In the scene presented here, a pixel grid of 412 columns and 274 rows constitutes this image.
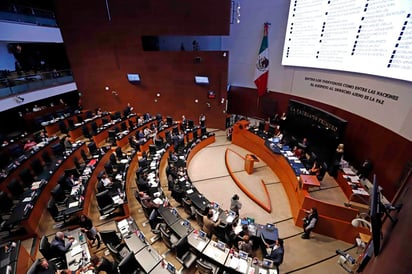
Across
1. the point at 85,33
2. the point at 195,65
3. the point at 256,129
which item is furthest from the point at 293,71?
the point at 85,33

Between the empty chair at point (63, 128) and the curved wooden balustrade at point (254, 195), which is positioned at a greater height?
the empty chair at point (63, 128)

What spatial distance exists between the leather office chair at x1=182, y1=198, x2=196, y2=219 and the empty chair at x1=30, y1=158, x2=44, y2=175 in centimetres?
742

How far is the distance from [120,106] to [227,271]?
1582 cm

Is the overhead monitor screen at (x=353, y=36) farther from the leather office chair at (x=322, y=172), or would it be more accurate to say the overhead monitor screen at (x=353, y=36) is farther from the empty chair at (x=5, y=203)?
Result: the empty chair at (x=5, y=203)

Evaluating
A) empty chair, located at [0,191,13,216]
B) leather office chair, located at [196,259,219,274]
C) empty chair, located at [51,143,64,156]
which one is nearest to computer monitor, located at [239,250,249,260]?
leather office chair, located at [196,259,219,274]

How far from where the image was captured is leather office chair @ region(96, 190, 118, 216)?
7.76 metres

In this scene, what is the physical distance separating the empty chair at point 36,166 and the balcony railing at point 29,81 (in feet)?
15.5

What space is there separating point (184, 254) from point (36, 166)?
28.2ft

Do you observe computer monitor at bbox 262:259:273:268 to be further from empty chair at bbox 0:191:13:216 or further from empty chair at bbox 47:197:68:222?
empty chair at bbox 0:191:13:216

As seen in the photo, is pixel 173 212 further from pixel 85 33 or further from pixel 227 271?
pixel 85 33

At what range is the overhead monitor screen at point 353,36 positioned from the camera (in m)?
6.76

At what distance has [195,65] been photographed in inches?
603

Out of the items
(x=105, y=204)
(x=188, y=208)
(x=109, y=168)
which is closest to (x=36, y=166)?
(x=109, y=168)

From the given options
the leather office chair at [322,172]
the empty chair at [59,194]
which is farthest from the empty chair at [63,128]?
the leather office chair at [322,172]
